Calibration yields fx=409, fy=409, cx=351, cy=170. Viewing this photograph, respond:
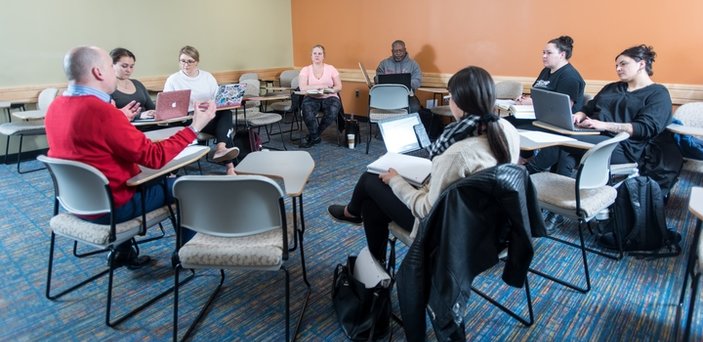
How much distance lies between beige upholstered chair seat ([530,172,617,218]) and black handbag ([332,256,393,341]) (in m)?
0.96

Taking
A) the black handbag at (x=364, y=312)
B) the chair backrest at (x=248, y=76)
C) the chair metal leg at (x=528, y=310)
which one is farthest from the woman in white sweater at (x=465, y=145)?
the chair backrest at (x=248, y=76)

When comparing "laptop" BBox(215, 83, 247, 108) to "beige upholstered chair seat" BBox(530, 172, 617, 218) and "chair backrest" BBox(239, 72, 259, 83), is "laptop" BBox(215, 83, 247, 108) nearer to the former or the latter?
"beige upholstered chair seat" BBox(530, 172, 617, 218)

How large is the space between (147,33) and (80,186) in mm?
4065

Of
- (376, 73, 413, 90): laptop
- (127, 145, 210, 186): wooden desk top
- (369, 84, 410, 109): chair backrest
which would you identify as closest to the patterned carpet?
(127, 145, 210, 186): wooden desk top

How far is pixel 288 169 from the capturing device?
6.18 feet

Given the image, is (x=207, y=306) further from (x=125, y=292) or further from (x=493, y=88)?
(x=493, y=88)

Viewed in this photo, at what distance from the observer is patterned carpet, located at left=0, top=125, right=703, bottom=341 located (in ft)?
5.90

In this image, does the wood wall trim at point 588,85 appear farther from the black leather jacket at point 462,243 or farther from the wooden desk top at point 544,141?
the black leather jacket at point 462,243

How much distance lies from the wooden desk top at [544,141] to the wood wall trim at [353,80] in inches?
89.0

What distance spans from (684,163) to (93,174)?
3.76 meters

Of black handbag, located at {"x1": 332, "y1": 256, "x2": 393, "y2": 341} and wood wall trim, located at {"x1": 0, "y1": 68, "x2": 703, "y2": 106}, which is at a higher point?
wood wall trim, located at {"x1": 0, "y1": 68, "x2": 703, "y2": 106}

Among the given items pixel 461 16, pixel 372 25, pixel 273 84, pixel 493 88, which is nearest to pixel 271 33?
pixel 273 84

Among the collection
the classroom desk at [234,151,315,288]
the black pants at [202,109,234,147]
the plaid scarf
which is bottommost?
the black pants at [202,109,234,147]

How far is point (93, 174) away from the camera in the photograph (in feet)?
5.34
